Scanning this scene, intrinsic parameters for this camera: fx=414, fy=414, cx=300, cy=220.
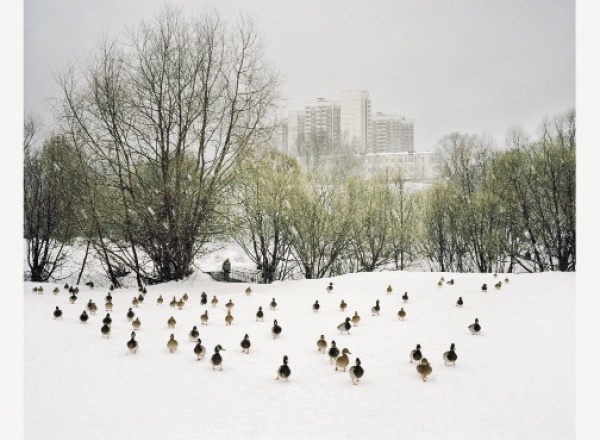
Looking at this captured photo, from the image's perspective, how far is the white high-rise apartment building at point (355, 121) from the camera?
40.9ft

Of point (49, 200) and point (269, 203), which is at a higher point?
point (269, 203)

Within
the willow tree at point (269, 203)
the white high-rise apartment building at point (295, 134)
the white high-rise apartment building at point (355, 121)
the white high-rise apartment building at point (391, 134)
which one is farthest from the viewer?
the white high-rise apartment building at point (295, 134)

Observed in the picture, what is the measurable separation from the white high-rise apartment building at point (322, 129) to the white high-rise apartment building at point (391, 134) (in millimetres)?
1496

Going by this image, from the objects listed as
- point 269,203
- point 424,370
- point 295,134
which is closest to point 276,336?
point 424,370

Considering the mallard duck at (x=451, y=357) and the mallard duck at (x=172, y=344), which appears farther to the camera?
the mallard duck at (x=172, y=344)

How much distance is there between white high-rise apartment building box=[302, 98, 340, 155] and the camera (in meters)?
14.5

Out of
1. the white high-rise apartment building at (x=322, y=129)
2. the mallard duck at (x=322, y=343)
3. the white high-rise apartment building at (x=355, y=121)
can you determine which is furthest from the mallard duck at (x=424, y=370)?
the white high-rise apartment building at (x=322, y=129)

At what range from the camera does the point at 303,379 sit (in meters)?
3.87

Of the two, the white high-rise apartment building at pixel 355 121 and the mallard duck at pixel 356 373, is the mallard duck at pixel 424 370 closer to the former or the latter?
the mallard duck at pixel 356 373

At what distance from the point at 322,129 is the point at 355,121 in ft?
4.13

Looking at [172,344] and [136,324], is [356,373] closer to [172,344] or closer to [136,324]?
[172,344]

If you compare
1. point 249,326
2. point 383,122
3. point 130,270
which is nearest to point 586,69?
point 249,326

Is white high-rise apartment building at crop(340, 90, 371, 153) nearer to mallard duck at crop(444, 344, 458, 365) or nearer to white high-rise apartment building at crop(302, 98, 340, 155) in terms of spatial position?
white high-rise apartment building at crop(302, 98, 340, 155)

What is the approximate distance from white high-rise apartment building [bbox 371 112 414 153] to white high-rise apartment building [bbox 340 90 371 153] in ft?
1.30
